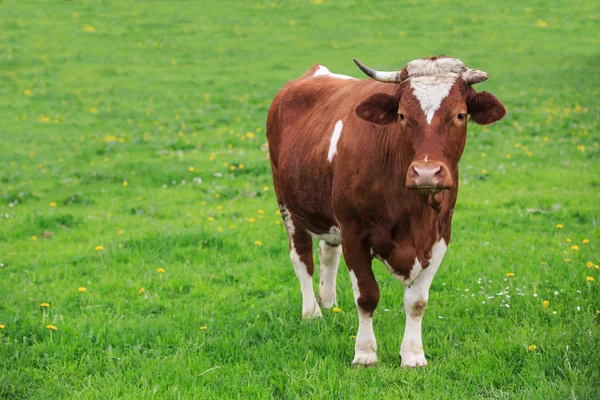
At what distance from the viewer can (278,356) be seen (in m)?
5.65

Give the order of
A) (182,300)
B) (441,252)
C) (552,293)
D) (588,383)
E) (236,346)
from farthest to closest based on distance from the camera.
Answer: (182,300) → (552,293) → (236,346) → (441,252) → (588,383)

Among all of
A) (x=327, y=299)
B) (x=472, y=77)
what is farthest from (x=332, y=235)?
(x=472, y=77)

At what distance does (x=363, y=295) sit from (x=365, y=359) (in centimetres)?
48

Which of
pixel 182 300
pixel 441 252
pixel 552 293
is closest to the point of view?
pixel 441 252

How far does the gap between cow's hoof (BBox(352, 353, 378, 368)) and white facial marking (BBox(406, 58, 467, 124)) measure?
6.26 ft

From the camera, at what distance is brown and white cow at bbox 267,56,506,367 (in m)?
4.75

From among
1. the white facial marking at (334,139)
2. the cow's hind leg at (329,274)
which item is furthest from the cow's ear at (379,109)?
the cow's hind leg at (329,274)

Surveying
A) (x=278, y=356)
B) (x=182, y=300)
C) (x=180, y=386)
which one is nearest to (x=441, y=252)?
(x=278, y=356)

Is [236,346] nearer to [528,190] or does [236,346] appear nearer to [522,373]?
[522,373]

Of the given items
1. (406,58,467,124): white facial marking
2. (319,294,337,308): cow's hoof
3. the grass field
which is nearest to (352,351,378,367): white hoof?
the grass field

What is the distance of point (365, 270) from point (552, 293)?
214 cm

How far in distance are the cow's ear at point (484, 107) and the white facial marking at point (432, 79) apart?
21cm

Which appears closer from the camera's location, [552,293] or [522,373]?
[522,373]

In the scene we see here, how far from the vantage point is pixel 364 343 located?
5.52 m
